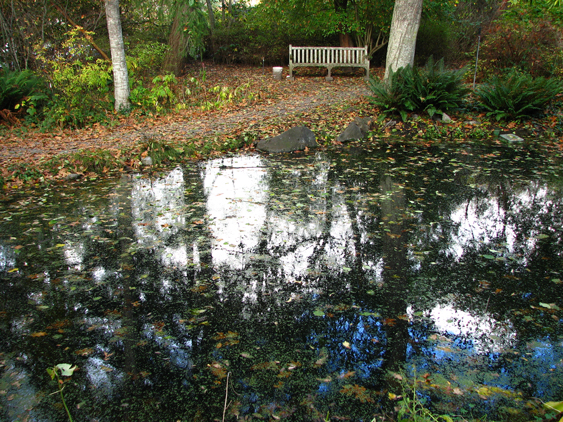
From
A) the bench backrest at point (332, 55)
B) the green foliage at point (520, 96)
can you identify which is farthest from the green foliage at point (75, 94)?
the green foliage at point (520, 96)

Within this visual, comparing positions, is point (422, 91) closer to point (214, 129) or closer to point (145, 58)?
point (214, 129)

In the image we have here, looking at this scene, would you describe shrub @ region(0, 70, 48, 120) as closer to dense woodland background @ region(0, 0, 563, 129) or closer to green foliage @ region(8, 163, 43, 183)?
dense woodland background @ region(0, 0, 563, 129)

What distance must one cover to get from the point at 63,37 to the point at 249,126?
7.41 meters

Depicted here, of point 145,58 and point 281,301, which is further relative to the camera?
point 145,58

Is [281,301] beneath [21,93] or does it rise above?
beneath

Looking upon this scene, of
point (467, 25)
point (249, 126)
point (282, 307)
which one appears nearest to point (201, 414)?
point (282, 307)

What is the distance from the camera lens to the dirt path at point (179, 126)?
7.93 metres

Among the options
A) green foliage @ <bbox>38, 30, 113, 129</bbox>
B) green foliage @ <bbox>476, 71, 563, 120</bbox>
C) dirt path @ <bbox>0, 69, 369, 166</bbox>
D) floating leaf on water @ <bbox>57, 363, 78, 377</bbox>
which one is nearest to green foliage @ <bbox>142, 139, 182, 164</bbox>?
dirt path @ <bbox>0, 69, 369, 166</bbox>

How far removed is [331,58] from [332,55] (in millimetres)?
178

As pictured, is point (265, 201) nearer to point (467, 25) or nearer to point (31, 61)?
point (31, 61)

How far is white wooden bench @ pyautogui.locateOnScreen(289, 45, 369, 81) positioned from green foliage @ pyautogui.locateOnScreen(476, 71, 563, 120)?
6206 mm

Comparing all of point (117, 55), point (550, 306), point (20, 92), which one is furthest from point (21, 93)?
point (550, 306)

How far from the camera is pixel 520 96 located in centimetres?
894

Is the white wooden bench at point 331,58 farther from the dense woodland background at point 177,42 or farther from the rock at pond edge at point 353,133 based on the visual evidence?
the rock at pond edge at point 353,133
